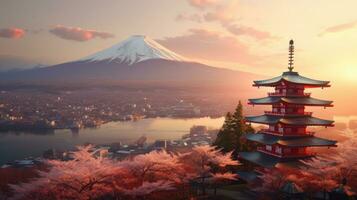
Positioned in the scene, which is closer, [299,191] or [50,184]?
[50,184]

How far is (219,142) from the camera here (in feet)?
84.4

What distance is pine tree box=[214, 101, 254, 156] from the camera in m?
24.8

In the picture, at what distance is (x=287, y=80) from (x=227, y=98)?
118155 millimetres

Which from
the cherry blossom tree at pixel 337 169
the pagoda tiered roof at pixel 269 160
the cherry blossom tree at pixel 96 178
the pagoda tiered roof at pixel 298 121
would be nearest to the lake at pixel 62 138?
the cherry blossom tree at pixel 96 178

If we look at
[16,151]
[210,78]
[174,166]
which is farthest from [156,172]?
[210,78]

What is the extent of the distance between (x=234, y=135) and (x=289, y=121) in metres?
6.34

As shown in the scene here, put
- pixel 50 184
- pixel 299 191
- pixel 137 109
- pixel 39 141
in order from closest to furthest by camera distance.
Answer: pixel 50 184 → pixel 299 191 → pixel 39 141 → pixel 137 109

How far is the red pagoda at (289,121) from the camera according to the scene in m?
19.4

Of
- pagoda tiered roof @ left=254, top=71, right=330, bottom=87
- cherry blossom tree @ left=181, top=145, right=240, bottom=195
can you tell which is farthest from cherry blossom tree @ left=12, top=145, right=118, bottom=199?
pagoda tiered roof @ left=254, top=71, right=330, bottom=87

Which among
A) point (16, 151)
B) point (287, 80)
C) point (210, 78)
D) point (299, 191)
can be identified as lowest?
point (16, 151)

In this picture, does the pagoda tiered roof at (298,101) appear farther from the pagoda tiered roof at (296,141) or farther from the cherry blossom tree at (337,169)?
the cherry blossom tree at (337,169)

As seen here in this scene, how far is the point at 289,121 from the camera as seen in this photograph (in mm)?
19500

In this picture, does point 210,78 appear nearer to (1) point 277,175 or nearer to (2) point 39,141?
(2) point 39,141

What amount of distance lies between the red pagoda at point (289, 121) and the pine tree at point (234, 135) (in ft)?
12.7
